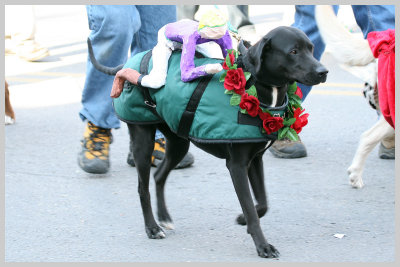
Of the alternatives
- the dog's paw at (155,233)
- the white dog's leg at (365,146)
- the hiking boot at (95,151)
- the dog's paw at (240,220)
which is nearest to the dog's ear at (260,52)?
the dog's paw at (240,220)

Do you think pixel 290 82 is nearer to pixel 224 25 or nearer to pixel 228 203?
pixel 224 25

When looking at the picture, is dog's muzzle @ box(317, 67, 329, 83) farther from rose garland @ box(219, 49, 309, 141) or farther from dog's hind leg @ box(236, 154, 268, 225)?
dog's hind leg @ box(236, 154, 268, 225)

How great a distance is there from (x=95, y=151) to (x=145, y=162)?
1218mm

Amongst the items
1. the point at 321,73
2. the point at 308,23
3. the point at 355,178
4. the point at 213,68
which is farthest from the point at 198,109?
the point at 308,23

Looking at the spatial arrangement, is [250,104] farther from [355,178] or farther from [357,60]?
[355,178]

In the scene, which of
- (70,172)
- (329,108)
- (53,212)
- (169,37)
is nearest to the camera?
(169,37)

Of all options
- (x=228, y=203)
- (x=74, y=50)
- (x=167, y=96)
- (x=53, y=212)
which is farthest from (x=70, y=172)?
(x=74, y=50)

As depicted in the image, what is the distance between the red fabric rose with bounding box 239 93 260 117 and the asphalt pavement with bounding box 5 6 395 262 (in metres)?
0.73

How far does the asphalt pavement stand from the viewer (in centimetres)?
385

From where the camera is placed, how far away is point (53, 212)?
177 inches

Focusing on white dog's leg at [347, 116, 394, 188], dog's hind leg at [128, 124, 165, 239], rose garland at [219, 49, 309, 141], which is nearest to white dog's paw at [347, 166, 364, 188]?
white dog's leg at [347, 116, 394, 188]

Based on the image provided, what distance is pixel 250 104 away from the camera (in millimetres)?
3502

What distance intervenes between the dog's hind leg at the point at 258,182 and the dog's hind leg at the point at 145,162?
550 mm

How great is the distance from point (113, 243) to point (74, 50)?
6848 mm
